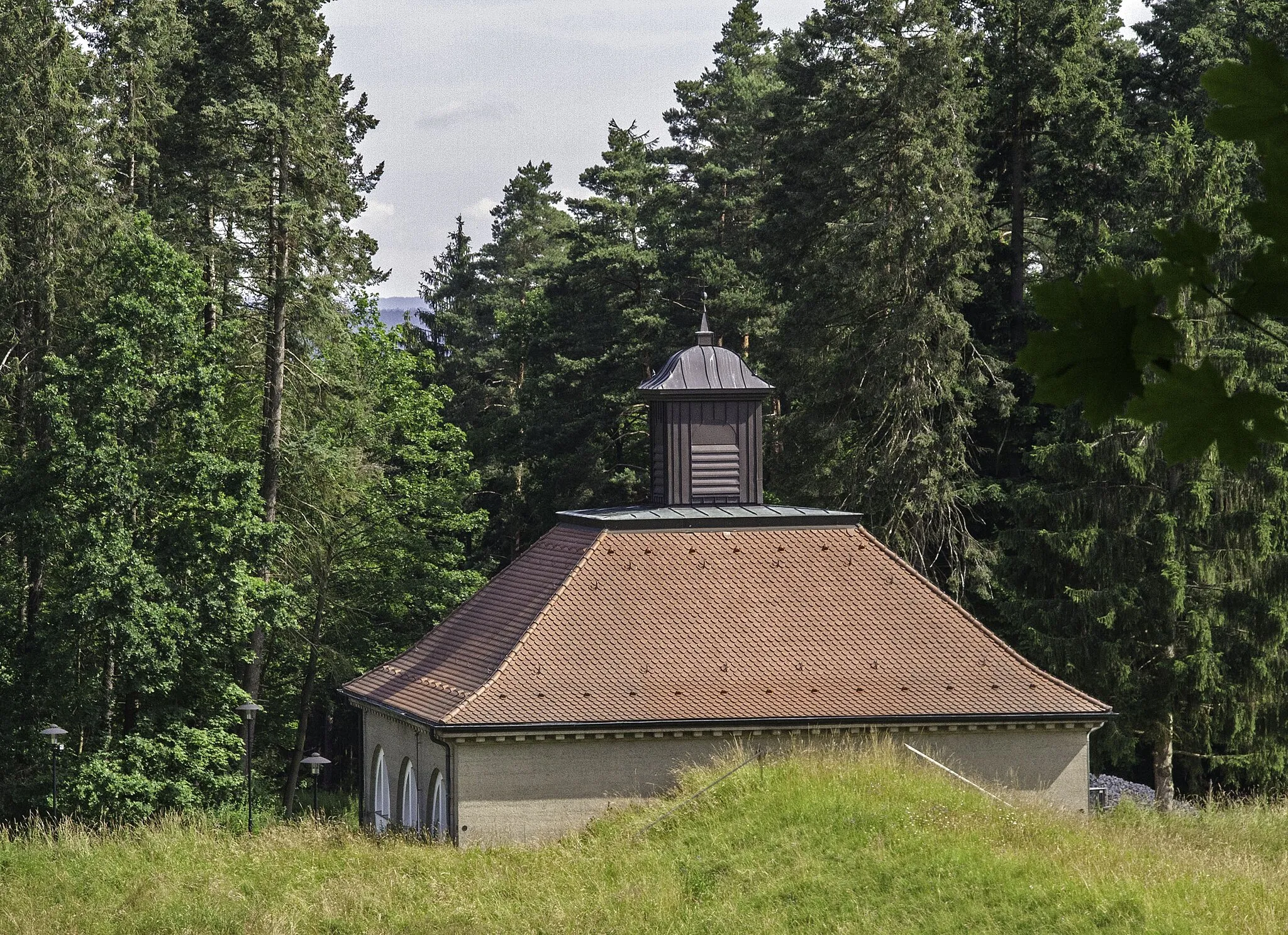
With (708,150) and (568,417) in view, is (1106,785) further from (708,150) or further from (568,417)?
(708,150)

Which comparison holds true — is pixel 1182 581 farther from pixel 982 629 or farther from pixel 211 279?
pixel 211 279

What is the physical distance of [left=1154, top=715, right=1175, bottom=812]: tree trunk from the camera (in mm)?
33000

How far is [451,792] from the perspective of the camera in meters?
23.6

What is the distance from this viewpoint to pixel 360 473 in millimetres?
41562

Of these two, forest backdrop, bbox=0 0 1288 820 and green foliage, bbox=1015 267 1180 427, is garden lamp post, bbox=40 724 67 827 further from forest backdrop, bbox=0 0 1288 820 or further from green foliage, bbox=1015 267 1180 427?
green foliage, bbox=1015 267 1180 427

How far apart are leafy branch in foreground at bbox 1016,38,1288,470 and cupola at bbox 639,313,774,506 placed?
24.7 metres

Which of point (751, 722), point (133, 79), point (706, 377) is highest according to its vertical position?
point (133, 79)

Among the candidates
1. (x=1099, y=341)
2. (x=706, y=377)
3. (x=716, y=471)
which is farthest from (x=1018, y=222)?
(x=1099, y=341)

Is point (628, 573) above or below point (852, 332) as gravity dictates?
below

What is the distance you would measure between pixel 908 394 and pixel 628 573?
469 inches

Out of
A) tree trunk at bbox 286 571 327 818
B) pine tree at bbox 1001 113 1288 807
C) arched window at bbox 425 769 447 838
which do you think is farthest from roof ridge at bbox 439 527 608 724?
tree trunk at bbox 286 571 327 818

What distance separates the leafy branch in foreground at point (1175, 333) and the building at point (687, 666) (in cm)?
2071

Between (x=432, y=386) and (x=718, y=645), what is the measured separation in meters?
21.2

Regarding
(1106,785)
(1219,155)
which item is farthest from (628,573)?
(1219,155)
